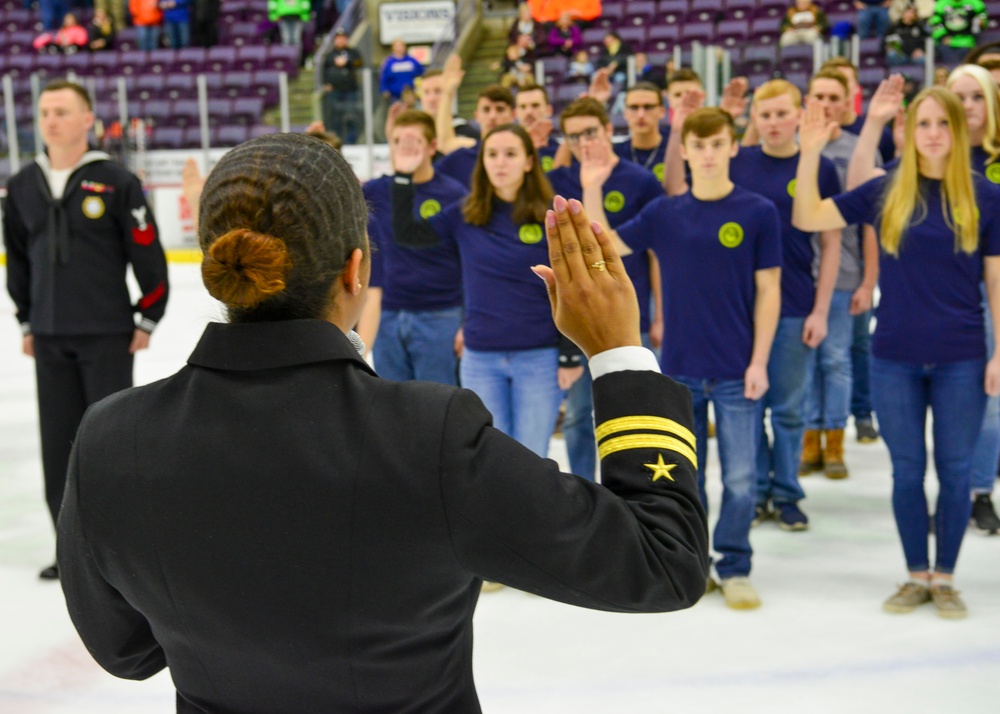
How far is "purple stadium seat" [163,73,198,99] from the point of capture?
46.3 ft

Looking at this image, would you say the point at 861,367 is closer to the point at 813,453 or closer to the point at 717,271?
the point at 813,453

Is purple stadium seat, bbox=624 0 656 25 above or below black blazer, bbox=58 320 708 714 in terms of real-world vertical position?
above

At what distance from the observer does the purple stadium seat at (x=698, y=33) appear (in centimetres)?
1453

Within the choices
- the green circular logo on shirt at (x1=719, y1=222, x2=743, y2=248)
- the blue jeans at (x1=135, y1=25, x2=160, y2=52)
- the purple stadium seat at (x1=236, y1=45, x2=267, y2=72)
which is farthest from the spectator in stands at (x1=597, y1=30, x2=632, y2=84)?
the green circular logo on shirt at (x1=719, y1=222, x2=743, y2=248)

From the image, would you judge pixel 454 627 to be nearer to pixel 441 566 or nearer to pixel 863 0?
pixel 441 566

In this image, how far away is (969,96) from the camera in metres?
3.58

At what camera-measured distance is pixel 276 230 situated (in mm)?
1003

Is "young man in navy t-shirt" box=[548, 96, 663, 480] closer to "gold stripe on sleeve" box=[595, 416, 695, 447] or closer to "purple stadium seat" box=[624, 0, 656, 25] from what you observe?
"gold stripe on sleeve" box=[595, 416, 695, 447]

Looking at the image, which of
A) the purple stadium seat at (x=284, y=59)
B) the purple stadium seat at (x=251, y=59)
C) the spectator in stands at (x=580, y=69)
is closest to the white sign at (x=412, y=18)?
the purple stadium seat at (x=284, y=59)

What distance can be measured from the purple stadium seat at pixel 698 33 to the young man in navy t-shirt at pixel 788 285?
10.9m

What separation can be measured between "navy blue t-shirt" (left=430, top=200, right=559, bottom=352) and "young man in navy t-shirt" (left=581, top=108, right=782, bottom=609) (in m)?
0.28

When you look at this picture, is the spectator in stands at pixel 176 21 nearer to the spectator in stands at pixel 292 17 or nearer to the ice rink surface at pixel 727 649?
the spectator in stands at pixel 292 17

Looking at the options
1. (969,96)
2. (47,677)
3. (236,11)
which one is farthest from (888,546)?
(236,11)

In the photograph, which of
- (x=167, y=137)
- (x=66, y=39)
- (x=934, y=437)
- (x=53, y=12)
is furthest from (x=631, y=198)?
(x=53, y=12)
